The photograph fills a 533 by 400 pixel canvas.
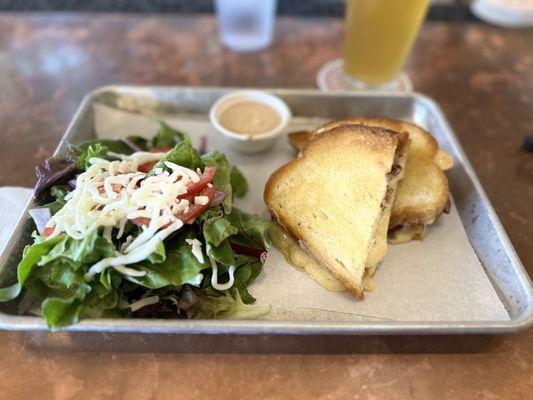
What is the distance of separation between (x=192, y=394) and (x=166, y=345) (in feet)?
0.54

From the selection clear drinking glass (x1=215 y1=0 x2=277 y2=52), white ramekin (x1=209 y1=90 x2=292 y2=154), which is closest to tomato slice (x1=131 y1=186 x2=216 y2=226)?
white ramekin (x1=209 y1=90 x2=292 y2=154)

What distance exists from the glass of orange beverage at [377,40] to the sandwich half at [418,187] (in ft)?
2.02

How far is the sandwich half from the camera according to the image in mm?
1520

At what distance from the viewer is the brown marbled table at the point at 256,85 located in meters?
1.15

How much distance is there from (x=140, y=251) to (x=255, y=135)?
79cm

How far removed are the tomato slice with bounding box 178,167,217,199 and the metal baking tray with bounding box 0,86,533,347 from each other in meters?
0.38

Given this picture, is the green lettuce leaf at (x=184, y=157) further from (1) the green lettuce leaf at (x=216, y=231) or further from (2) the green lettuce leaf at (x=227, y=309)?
(2) the green lettuce leaf at (x=227, y=309)

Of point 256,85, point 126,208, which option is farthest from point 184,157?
point 256,85

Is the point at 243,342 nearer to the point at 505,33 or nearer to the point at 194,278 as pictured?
the point at 194,278

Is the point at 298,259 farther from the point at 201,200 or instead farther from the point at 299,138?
the point at 299,138

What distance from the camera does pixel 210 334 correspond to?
4.07ft

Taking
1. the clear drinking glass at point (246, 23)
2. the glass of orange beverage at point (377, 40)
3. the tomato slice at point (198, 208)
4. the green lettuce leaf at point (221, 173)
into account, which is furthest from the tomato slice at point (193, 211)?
the clear drinking glass at point (246, 23)

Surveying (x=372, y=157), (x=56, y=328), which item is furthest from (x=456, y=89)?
(x=56, y=328)

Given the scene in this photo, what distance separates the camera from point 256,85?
8.02 ft
